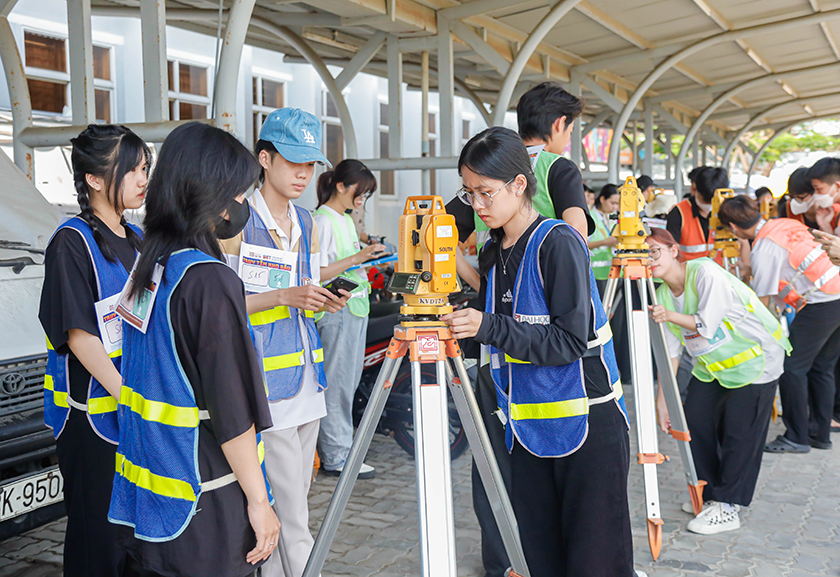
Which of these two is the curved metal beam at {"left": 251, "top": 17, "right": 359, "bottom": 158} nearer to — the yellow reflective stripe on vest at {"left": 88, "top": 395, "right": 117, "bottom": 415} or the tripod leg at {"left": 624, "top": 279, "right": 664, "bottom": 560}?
the tripod leg at {"left": 624, "top": 279, "right": 664, "bottom": 560}

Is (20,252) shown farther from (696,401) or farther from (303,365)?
(696,401)

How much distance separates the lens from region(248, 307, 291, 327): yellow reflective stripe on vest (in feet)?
7.92

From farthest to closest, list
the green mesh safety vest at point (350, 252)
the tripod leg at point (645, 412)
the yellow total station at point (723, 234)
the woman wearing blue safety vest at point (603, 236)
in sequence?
1. the woman wearing blue safety vest at point (603, 236)
2. the yellow total station at point (723, 234)
3. the green mesh safety vest at point (350, 252)
4. the tripod leg at point (645, 412)

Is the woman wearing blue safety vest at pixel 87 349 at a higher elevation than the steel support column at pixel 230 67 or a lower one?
lower

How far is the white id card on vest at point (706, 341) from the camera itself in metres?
3.71

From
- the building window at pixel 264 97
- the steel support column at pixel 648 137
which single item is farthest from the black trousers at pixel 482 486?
the steel support column at pixel 648 137

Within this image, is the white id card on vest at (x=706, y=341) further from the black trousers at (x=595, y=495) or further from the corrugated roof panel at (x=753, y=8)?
the corrugated roof panel at (x=753, y=8)

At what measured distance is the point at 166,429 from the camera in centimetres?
159

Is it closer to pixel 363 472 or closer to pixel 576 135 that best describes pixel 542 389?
pixel 363 472

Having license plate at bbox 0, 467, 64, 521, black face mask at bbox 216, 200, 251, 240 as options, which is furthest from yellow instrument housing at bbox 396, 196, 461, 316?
license plate at bbox 0, 467, 64, 521

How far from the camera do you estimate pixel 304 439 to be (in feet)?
8.58

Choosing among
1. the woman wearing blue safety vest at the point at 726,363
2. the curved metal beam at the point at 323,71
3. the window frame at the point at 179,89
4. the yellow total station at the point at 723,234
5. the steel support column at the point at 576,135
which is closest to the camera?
the woman wearing blue safety vest at the point at 726,363

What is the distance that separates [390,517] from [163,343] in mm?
2683

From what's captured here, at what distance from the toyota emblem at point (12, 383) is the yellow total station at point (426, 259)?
5.98 feet
